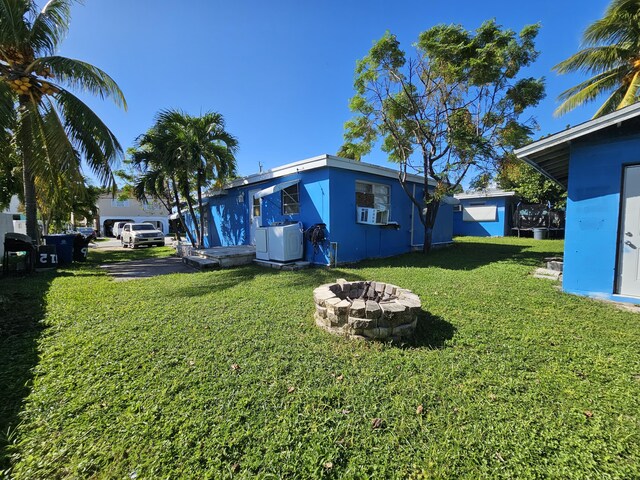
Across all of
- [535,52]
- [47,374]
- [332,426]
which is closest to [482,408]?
[332,426]

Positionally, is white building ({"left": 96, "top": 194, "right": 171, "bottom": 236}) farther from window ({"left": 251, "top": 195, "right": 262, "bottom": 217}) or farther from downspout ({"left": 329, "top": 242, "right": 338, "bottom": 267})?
downspout ({"left": 329, "top": 242, "right": 338, "bottom": 267})

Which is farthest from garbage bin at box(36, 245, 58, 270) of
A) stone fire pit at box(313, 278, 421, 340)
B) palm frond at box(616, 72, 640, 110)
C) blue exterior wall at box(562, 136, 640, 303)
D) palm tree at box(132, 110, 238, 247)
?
palm frond at box(616, 72, 640, 110)

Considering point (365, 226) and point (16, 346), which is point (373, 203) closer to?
point (365, 226)

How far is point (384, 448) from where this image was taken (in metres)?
1.90

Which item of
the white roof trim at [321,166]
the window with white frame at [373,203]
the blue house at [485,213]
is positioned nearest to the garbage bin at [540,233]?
the blue house at [485,213]

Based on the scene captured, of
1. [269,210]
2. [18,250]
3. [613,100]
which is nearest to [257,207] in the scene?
[269,210]

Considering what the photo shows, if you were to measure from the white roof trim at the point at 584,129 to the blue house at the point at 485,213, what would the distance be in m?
15.5

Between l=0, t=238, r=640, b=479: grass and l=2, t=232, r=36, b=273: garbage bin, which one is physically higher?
l=2, t=232, r=36, b=273: garbage bin

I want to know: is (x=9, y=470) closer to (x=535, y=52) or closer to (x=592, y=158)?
(x=592, y=158)

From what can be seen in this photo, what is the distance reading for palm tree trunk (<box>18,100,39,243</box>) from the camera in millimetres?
7215

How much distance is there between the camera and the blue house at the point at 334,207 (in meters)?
8.38

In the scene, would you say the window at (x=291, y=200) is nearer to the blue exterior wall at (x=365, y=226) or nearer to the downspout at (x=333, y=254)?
the blue exterior wall at (x=365, y=226)

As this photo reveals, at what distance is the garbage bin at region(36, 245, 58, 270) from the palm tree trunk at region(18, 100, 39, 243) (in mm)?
422

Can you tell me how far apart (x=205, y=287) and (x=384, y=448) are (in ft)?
17.5
